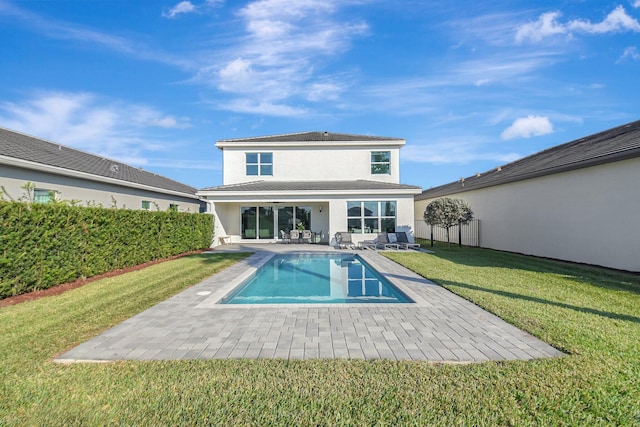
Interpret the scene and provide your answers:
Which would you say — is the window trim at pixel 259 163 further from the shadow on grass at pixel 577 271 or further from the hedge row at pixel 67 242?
the shadow on grass at pixel 577 271

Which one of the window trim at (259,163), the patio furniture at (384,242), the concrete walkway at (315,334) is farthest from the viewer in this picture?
the window trim at (259,163)

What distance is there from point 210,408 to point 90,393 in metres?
1.39

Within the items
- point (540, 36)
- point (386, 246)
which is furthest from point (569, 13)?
point (386, 246)

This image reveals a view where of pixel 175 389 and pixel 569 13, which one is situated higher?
pixel 569 13

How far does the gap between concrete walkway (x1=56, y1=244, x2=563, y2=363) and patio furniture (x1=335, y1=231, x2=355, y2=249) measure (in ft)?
35.3

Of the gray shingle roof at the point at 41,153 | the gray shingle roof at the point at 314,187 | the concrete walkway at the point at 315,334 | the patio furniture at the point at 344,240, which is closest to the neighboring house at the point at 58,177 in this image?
the gray shingle roof at the point at 41,153

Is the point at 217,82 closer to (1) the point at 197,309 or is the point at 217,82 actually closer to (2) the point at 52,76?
(2) the point at 52,76

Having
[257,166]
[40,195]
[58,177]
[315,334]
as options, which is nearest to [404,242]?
[257,166]

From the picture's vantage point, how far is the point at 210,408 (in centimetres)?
287

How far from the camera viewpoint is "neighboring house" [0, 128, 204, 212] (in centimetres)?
1004

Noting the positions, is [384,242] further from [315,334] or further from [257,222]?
[315,334]

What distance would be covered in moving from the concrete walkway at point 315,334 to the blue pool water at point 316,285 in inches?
43.5

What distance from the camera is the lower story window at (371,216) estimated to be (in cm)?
1822

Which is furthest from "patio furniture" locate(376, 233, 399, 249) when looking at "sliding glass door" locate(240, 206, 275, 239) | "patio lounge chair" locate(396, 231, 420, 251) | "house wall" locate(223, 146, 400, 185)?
"sliding glass door" locate(240, 206, 275, 239)
